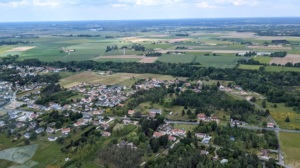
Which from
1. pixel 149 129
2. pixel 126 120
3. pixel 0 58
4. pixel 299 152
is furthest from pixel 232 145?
pixel 0 58

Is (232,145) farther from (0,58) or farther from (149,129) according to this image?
(0,58)

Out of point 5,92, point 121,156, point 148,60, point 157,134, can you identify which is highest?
point 148,60

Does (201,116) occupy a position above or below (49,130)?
above

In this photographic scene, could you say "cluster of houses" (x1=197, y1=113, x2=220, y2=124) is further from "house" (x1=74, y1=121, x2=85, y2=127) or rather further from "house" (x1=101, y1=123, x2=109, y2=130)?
"house" (x1=74, y1=121, x2=85, y2=127)

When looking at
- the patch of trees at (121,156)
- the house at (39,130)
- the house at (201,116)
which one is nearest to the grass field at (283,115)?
the house at (201,116)

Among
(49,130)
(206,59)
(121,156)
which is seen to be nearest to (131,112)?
(49,130)

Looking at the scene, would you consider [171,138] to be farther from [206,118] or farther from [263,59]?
[263,59]

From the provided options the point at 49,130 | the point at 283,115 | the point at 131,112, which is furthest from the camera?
the point at 131,112

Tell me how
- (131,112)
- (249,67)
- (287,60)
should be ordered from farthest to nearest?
(287,60) → (249,67) → (131,112)
